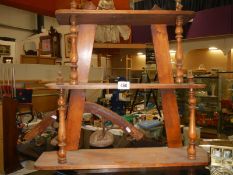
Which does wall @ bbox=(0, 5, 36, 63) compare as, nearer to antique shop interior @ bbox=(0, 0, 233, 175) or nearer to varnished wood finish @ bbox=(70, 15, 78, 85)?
antique shop interior @ bbox=(0, 0, 233, 175)

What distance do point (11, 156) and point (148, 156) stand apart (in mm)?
2423

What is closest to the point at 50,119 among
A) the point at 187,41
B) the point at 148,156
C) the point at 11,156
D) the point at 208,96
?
the point at 148,156

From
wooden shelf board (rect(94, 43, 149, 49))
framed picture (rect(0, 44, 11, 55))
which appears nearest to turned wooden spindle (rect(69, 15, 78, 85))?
wooden shelf board (rect(94, 43, 149, 49))

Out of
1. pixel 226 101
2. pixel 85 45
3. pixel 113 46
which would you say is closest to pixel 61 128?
pixel 85 45

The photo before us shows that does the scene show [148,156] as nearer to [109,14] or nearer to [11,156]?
[109,14]

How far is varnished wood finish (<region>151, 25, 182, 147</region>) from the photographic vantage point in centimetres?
132

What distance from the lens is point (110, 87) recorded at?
3.73 feet

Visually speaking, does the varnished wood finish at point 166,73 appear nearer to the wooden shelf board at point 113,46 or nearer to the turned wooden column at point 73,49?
the turned wooden column at point 73,49

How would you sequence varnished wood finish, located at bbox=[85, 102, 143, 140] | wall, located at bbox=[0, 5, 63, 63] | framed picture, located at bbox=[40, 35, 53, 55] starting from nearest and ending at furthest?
varnished wood finish, located at bbox=[85, 102, 143, 140]
framed picture, located at bbox=[40, 35, 53, 55]
wall, located at bbox=[0, 5, 63, 63]

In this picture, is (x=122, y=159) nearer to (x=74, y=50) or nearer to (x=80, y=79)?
(x=80, y=79)

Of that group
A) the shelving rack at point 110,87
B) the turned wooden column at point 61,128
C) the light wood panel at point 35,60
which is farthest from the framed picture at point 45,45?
the turned wooden column at point 61,128

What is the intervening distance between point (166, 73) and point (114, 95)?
83.9 inches

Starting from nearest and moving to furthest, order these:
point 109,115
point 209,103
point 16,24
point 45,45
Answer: point 109,115 → point 209,103 → point 45,45 → point 16,24

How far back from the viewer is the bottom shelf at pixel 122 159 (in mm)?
1144
